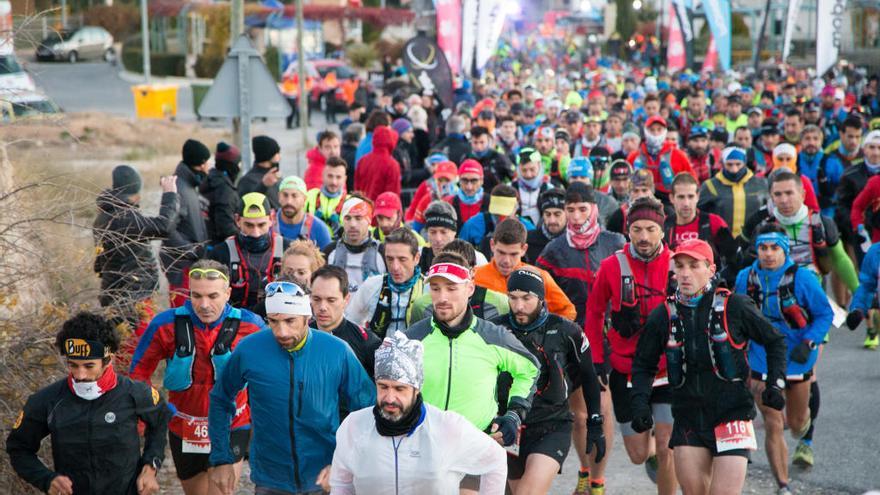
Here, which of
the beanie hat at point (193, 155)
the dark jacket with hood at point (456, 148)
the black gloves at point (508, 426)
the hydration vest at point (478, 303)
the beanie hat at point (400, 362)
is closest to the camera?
the beanie hat at point (400, 362)

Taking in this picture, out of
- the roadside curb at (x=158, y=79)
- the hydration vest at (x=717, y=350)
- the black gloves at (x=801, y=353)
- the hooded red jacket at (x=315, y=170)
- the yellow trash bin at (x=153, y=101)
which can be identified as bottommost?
the roadside curb at (x=158, y=79)

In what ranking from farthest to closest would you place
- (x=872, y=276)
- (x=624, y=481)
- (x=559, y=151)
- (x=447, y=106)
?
(x=447, y=106) < (x=559, y=151) < (x=872, y=276) < (x=624, y=481)

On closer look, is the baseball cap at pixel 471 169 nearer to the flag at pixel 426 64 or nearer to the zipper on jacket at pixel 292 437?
the zipper on jacket at pixel 292 437

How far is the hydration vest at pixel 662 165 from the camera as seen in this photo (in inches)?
586

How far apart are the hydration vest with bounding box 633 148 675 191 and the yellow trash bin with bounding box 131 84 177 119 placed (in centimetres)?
2709

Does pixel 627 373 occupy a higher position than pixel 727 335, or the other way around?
pixel 727 335

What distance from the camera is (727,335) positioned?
7254 mm

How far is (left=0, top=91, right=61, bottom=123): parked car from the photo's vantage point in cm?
819

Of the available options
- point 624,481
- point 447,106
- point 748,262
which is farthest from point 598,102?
point 624,481

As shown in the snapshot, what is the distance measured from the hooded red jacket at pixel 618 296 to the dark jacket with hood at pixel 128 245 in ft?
9.68

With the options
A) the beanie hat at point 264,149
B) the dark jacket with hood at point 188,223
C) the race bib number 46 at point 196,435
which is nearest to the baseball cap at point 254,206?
the dark jacket with hood at point 188,223

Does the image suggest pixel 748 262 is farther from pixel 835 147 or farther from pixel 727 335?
pixel 835 147

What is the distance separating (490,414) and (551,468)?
75 cm

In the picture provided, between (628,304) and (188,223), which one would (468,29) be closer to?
(188,223)
